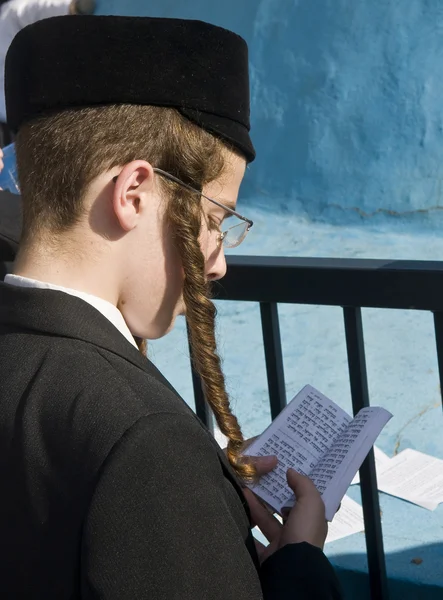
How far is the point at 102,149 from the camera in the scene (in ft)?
3.55

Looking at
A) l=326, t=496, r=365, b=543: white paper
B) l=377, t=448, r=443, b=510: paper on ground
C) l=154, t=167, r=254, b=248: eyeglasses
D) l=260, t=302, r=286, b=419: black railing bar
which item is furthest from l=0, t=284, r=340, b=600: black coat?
l=377, t=448, r=443, b=510: paper on ground

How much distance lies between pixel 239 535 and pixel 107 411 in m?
0.22

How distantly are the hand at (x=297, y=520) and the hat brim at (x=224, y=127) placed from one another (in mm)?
536

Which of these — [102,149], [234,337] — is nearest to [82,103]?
[102,149]

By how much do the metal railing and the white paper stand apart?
0.50 metres

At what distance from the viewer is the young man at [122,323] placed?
2.96 ft

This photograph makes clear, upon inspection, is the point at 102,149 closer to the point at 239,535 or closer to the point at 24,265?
the point at 24,265

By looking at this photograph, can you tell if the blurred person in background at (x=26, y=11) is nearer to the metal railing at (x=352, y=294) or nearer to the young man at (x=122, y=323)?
the metal railing at (x=352, y=294)

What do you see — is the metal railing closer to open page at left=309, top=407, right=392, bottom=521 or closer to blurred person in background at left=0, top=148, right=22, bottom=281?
open page at left=309, top=407, right=392, bottom=521

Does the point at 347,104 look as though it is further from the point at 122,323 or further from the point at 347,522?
the point at 122,323

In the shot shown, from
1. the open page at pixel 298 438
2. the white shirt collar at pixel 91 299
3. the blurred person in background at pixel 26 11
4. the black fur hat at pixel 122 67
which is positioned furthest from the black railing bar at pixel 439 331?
the blurred person in background at pixel 26 11

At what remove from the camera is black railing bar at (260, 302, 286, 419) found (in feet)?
6.29

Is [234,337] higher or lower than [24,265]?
lower

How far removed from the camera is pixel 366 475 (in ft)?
6.27
